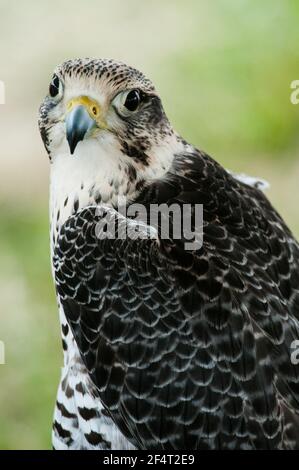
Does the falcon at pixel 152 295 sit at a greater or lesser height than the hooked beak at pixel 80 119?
lesser

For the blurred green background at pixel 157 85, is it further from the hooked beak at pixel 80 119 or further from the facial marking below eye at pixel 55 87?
the hooked beak at pixel 80 119

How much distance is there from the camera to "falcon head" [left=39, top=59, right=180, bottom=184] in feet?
14.3

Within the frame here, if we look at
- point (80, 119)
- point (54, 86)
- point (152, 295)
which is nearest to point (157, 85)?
point (54, 86)

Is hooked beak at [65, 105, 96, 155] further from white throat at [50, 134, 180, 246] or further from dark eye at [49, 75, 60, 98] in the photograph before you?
dark eye at [49, 75, 60, 98]

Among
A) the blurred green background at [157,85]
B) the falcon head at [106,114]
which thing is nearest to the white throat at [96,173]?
the falcon head at [106,114]

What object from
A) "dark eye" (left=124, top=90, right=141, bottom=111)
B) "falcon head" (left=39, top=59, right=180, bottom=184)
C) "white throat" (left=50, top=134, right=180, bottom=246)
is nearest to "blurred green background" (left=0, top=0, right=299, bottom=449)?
"white throat" (left=50, top=134, right=180, bottom=246)

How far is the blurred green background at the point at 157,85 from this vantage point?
6770 mm

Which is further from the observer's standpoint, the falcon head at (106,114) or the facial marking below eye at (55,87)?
the facial marking below eye at (55,87)

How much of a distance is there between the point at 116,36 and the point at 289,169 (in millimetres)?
1789

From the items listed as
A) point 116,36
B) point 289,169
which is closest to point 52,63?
point 116,36

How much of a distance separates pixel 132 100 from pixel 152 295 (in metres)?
0.82

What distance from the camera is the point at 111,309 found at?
13.7 feet
